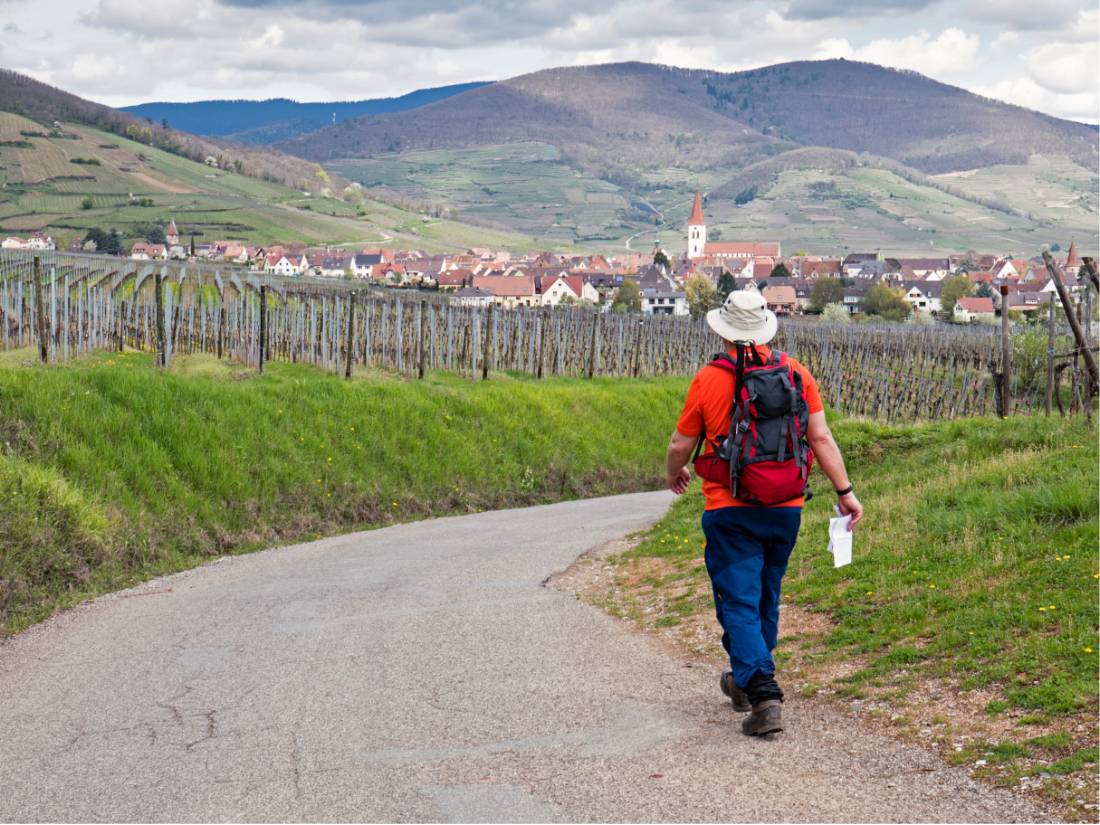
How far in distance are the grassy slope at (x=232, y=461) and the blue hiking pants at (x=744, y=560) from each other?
6388 mm

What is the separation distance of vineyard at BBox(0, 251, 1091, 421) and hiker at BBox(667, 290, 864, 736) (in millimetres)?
11798

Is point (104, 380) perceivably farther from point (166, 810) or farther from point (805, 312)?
point (805, 312)

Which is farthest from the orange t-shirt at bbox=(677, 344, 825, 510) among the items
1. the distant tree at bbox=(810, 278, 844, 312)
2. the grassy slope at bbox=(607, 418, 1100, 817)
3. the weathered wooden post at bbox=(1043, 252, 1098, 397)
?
the distant tree at bbox=(810, 278, 844, 312)

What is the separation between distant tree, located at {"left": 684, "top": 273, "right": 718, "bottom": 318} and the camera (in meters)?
111

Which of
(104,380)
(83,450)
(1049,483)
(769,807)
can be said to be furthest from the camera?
(104,380)

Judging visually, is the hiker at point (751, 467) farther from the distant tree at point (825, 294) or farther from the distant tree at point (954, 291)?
the distant tree at point (954, 291)

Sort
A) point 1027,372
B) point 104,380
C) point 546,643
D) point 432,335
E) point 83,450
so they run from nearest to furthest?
point 546,643
point 83,450
point 104,380
point 432,335
point 1027,372

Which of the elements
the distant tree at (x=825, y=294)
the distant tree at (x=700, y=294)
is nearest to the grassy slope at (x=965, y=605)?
the distant tree at (x=700, y=294)

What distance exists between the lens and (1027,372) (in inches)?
1977

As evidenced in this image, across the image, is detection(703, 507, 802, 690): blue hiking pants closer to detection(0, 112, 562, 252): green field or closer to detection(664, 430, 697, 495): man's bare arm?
detection(664, 430, 697, 495): man's bare arm

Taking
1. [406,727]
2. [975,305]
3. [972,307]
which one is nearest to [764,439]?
[406,727]

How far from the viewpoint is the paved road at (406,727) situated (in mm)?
5980

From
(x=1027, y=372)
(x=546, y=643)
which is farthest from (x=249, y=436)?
(x=1027, y=372)

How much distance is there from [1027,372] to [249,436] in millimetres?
38472
